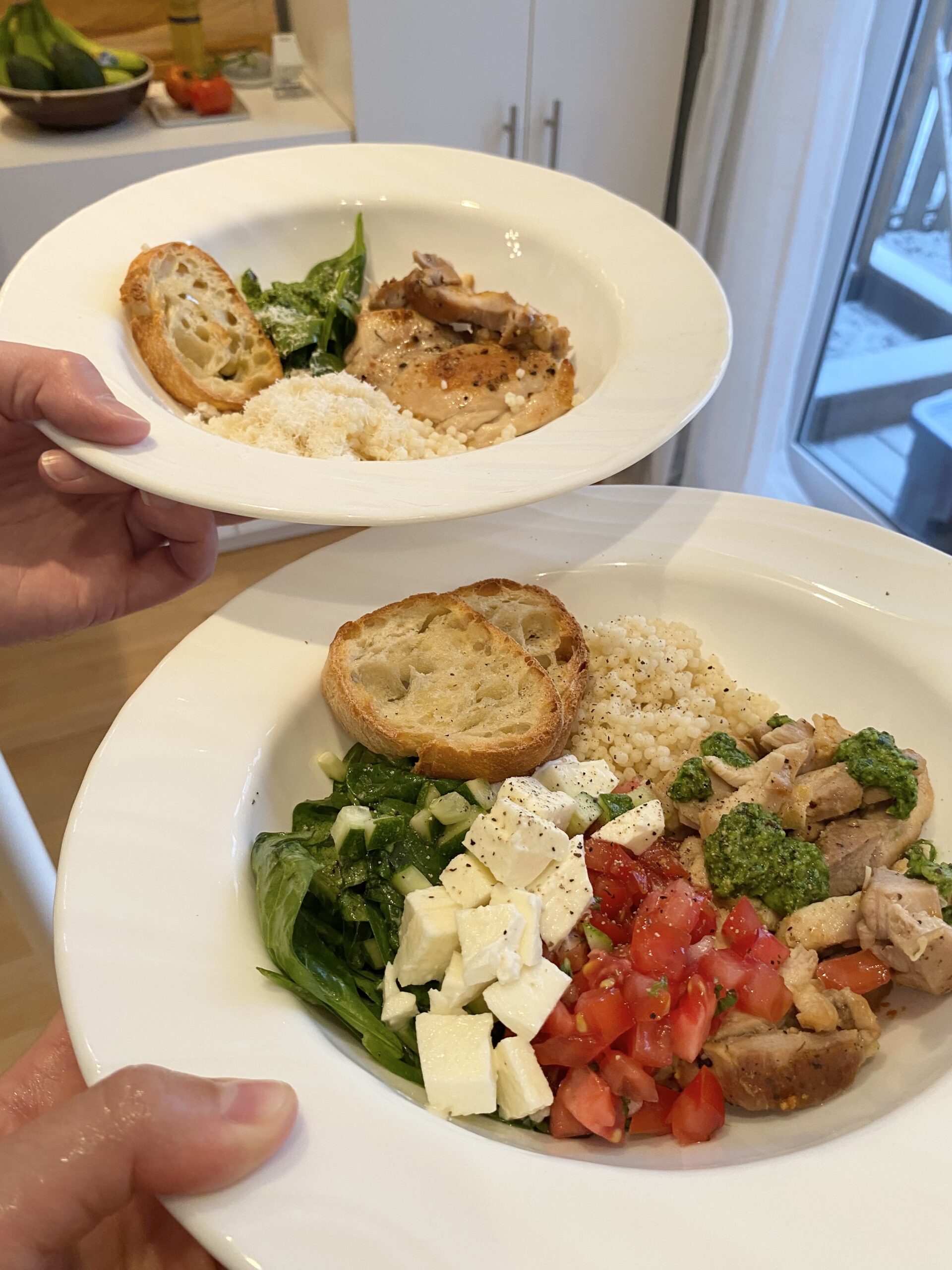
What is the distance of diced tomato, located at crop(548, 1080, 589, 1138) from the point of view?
4.02 ft

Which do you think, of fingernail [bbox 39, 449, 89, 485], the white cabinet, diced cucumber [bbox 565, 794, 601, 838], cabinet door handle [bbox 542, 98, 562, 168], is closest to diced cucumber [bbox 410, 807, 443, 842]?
diced cucumber [bbox 565, 794, 601, 838]

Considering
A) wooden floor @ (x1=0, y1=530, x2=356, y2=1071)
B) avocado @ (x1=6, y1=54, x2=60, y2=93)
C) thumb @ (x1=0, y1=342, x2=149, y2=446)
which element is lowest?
wooden floor @ (x1=0, y1=530, x2=356, y2=1071)

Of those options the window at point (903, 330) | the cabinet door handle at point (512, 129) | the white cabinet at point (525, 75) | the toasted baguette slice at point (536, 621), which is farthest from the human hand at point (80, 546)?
the window at point (903, 330)

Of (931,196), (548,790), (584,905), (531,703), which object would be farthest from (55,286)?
(931,196)

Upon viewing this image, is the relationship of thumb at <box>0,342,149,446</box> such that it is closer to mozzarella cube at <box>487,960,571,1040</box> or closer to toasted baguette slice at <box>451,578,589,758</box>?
toasted baguette slice at <box>451,578,589,758</box>

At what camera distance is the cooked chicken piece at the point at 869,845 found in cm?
148

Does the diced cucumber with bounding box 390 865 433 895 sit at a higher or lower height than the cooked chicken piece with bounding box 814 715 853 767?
lower

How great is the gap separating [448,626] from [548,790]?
0.41 metres

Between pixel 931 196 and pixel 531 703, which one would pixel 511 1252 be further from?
pixel 931 196

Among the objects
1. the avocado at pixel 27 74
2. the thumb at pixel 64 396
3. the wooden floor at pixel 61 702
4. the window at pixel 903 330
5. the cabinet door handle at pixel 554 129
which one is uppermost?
the avocado at pixel 27 74

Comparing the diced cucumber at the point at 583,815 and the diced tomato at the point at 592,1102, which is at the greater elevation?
the diced cucumber at the point at 583,815

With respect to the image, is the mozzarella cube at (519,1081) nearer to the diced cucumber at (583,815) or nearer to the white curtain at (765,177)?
the diced cucumber at (583,815)

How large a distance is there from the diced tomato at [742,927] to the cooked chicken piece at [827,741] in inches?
13.0

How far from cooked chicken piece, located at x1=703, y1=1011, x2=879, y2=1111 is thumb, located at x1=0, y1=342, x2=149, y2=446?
4.19ft
